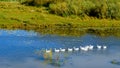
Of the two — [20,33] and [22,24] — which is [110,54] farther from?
[22,24]

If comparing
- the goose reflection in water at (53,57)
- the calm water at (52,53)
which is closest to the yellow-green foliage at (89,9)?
the calm water at (52,53)

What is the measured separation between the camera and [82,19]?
57062 mm

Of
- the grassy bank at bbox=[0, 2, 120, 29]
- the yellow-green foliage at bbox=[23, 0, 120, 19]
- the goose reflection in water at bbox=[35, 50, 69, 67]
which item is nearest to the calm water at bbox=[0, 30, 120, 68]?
the goose reflection in water at bbox=[35, 50, 69, 67]

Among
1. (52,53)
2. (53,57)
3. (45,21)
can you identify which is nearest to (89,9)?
(45,21)

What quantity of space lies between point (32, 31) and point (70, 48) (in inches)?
446

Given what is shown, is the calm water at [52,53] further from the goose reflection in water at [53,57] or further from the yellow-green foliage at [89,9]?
the yellow-green foliage at [89,9]

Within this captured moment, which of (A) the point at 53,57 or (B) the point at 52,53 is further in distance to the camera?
(B) the point at 52,53

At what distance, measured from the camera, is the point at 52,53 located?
3447 centimetres

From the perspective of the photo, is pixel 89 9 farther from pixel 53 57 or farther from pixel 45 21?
pixel 53 57

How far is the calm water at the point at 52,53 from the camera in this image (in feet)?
101

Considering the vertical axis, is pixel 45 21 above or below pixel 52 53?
below

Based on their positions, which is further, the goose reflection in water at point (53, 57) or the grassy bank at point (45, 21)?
the grassy bank at point (45, 21)

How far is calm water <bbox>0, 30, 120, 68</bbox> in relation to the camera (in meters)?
30.9

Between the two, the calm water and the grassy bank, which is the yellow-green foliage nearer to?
the grassy bank
